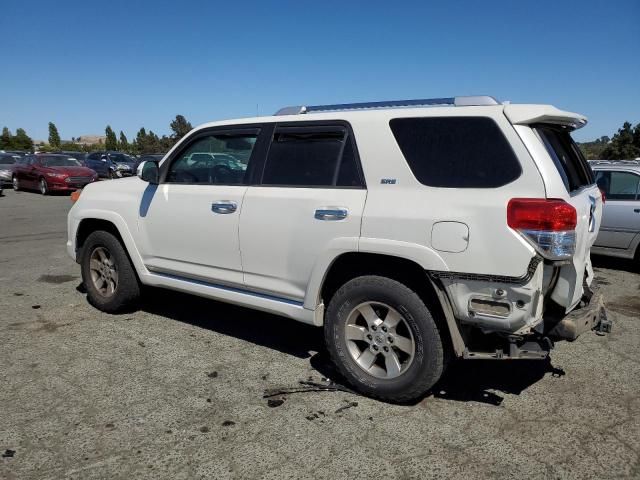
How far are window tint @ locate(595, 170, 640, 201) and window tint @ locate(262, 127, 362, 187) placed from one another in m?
5.51

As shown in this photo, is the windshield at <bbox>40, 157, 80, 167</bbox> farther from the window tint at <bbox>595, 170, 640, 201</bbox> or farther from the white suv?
the window tint at <bbox>595, 170, 640, 201</bbox>

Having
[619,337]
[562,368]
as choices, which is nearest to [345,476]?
[562,368]

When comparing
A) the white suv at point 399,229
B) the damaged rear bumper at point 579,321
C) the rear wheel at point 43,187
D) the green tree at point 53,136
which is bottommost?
the rear wheel at point 43,187

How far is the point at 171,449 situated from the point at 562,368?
296cm

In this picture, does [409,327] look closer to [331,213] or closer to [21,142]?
[331,213]

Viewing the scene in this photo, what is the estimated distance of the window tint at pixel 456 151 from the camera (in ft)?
9.69

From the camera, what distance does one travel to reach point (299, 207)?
141 inches

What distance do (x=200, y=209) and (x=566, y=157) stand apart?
2.76m

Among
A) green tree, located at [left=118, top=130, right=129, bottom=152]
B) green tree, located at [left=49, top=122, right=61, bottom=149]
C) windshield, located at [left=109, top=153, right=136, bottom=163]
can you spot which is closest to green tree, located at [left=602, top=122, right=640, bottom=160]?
windshield, located at [left=109, top=153, right=136, bottom=163]

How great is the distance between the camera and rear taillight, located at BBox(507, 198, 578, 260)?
2764mm

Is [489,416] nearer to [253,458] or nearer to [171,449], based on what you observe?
[253,458]

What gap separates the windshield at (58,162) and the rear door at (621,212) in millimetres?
18575

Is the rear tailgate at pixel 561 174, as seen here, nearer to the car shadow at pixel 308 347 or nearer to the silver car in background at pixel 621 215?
the car shadow at pixel 308 347

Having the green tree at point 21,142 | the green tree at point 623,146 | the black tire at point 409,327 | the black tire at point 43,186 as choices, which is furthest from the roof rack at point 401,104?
the green tree at point 21,142
